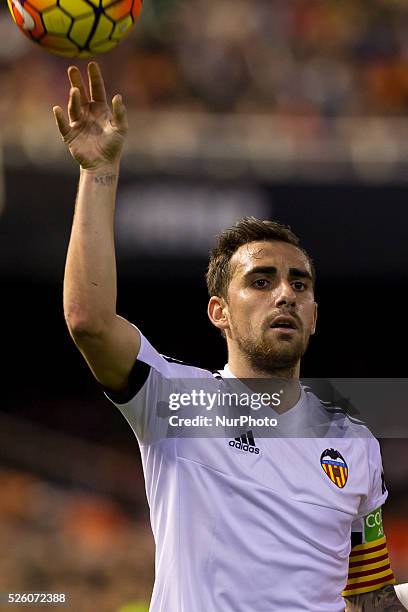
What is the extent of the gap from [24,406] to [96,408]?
2.70 ft

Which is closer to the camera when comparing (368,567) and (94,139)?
(94,139)

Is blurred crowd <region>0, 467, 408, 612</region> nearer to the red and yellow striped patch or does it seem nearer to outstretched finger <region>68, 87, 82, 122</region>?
the red and yellow striped patch

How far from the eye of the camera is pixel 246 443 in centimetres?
317

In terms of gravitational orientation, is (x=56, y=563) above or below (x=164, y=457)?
above

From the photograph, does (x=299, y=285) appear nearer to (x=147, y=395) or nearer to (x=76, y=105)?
(x=147, y=395)

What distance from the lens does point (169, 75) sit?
1075 cm

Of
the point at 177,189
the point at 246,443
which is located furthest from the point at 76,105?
the point at 177,189

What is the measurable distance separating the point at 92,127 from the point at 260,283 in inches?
32.3

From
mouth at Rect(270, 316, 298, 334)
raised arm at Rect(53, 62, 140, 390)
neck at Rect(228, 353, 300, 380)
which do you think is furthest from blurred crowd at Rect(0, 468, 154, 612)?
raised arm at Rect(53, 62, 140, 390)

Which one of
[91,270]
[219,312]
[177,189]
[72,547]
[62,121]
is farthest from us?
[177,189]

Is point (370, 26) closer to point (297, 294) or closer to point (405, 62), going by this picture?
point (405, 62)

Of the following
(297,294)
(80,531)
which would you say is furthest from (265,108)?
(297,294)

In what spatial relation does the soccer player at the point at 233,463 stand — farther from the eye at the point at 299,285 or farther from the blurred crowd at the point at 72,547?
the blurred crowd at the point at 72,547

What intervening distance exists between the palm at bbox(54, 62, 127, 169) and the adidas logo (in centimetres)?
93
